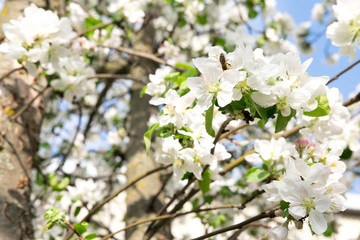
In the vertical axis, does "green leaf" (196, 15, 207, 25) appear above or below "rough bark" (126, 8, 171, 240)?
above

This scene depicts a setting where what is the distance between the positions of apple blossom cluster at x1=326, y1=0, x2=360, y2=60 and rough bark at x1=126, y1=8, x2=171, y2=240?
0.99 meters

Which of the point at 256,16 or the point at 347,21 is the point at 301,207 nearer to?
the point at 347,21

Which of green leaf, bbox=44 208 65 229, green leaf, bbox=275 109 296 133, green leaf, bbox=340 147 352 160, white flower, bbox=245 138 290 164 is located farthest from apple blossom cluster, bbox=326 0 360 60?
green leaf, bbox=44 208 65 229

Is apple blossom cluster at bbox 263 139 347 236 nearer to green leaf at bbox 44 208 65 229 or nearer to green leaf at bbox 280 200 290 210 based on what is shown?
green leaf at bbox 280 200 290 210

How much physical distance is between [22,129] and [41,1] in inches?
27.2

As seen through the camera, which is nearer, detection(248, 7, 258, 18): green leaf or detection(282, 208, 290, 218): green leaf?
detection(282, 208, 290, 218): green leaf

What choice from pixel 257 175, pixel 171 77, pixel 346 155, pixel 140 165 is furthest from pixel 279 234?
pixel 140 165

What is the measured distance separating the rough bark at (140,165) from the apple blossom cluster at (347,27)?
3.24 feet

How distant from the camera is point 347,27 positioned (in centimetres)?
105

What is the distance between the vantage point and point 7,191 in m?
1.37

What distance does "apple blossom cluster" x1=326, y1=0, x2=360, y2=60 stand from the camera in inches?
41.0

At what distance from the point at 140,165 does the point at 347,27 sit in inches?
52.2

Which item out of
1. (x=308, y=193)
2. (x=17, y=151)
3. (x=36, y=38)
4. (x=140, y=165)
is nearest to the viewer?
(x=308, y=193)

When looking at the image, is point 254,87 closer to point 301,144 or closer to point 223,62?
point 223,62
